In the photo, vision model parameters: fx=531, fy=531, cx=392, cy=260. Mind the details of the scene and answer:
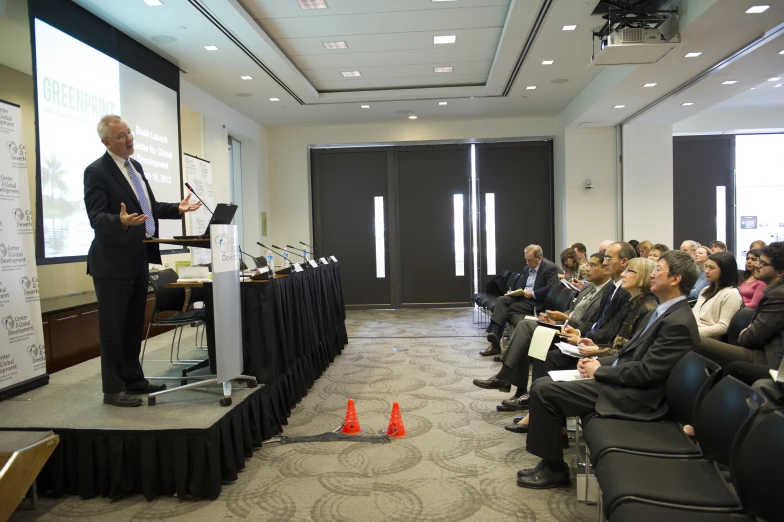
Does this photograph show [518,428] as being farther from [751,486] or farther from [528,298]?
[528,298]

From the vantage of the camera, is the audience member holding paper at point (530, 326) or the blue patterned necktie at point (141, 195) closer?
the blue patterned necktie at point (141, 195)

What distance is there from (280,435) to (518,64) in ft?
17.6

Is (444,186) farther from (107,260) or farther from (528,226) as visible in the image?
(107,260)

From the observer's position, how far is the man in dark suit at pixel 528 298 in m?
6.05

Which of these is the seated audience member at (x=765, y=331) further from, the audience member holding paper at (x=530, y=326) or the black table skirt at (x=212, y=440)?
the black table skirt at (x=212, y=440)

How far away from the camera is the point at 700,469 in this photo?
1980mm

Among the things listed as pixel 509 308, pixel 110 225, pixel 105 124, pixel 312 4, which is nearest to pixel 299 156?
pixel 312 4

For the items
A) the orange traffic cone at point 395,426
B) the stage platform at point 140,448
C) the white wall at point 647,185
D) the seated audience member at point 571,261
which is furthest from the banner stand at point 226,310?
the white wall at point 647,185

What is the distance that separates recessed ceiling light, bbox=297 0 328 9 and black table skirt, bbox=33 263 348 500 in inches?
104

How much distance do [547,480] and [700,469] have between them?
101 centimetres

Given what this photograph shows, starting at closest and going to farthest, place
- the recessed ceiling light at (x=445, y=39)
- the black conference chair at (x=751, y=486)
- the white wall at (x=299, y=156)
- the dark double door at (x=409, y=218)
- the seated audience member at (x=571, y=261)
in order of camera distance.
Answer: the black conference chair at (x=751, y=486) < the recessed ceiling light at (x=445, y=39) < the seated audience member at (x=571, y=261) < the white wall at (x=299, y=156) < the dark double door at (x=409, y=218)

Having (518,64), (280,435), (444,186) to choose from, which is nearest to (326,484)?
(280,435)

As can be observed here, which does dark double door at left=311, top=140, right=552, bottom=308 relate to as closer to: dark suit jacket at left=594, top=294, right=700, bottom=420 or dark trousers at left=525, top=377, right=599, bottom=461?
dark trousers at left=525, top=377, right=599, bottom=461

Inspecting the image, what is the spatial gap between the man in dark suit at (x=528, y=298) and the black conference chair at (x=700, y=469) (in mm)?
4010
